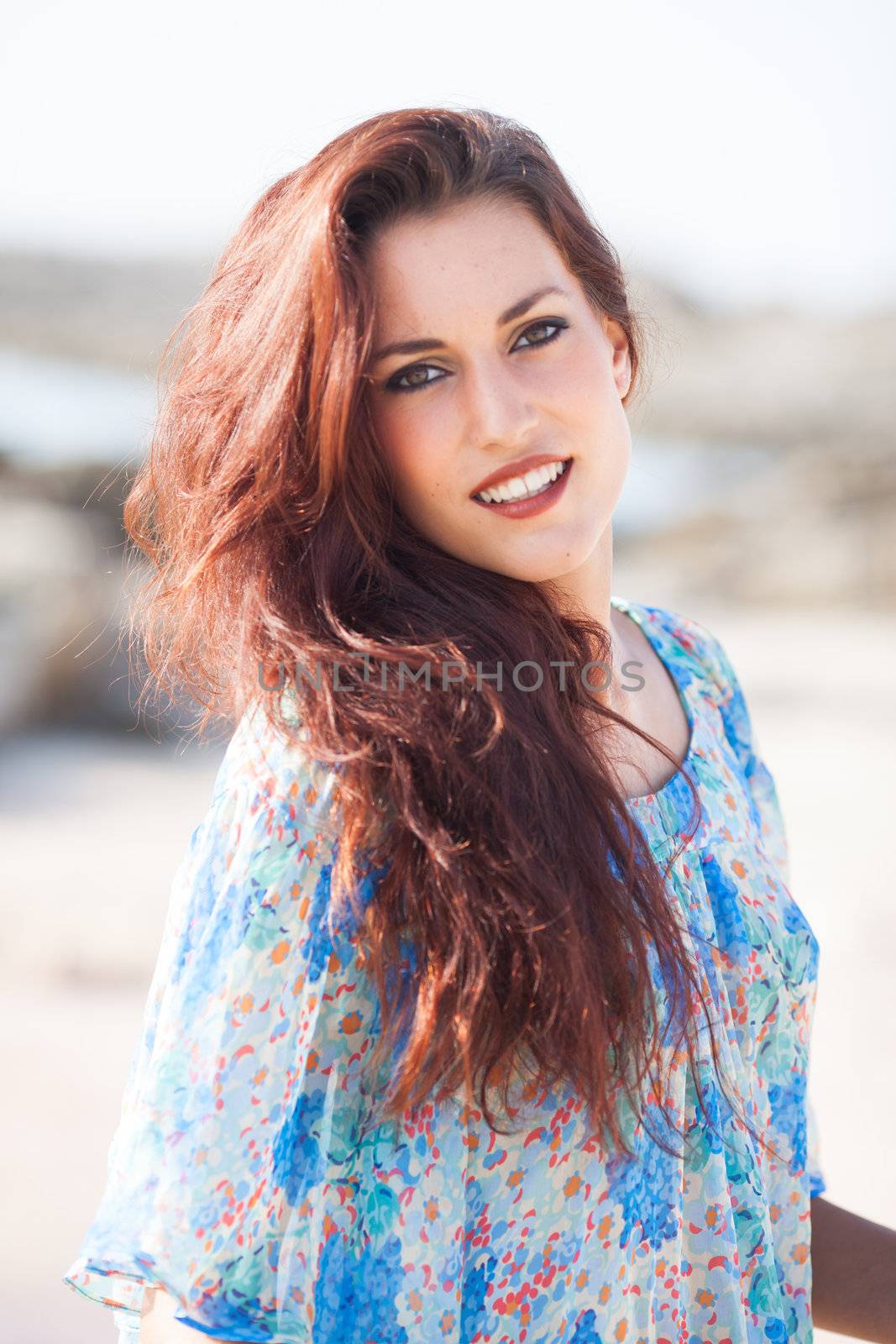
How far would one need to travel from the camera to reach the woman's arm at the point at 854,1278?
4.57 feet

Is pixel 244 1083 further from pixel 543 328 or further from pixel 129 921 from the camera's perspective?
pixel 129 921

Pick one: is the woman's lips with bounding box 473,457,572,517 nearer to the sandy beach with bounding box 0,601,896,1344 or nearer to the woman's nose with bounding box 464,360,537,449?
the woman's nose with bounding box 464,360,537,449

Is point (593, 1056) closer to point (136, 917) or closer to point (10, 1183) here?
point (10, 1183)

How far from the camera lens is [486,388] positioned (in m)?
1.25

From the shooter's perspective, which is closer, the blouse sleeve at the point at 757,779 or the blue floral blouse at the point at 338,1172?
the blue floral blouse at the point at 338,1172

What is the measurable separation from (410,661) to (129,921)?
3.09 m

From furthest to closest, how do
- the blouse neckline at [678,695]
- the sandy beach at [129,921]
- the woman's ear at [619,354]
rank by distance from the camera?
the sandy beach at [129,921] < the woman's ear at [619,354] < the blouse neckline at [678,695]

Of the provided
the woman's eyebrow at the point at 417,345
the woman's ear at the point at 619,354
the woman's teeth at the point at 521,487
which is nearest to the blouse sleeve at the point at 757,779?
the woman's ear at the point at 619,354

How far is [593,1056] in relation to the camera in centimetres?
109

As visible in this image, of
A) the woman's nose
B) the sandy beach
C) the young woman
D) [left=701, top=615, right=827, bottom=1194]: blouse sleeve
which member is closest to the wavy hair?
the young woman

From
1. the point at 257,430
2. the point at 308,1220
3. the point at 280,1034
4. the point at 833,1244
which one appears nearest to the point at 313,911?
the point at 280,1034

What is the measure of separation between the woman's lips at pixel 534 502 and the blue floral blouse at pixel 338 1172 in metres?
0.36

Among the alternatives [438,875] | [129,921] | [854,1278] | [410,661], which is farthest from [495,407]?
[129,921]

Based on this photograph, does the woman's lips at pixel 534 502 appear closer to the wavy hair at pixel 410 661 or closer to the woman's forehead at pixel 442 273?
the wavy hair at pixel 410 661
